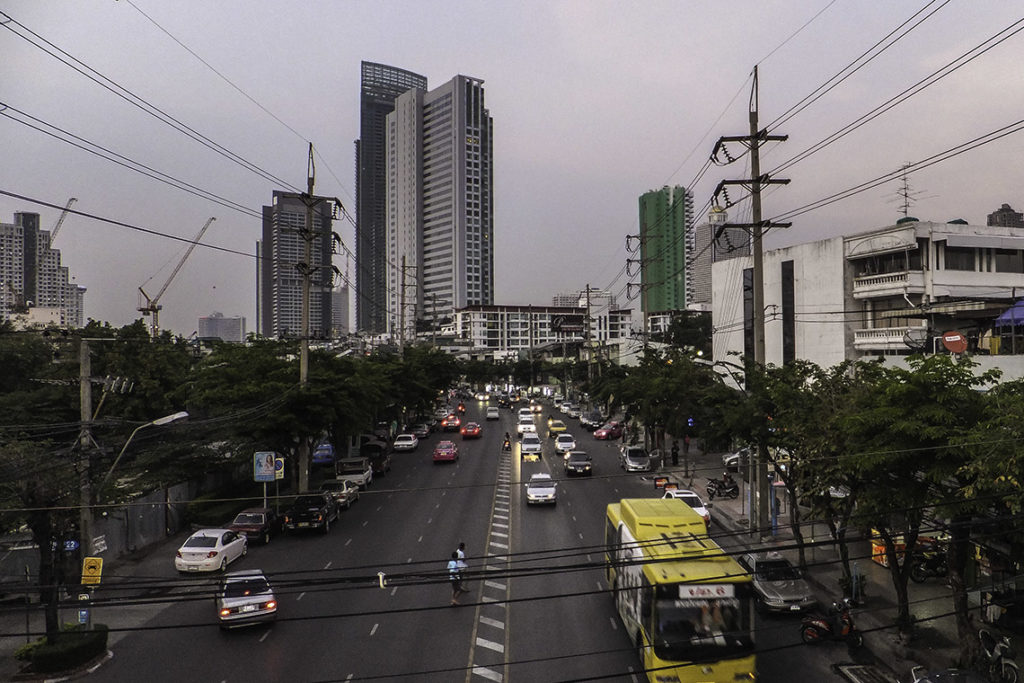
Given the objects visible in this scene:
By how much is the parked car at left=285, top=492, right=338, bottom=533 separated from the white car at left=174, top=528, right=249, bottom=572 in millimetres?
3975

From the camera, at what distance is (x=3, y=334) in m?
55.0

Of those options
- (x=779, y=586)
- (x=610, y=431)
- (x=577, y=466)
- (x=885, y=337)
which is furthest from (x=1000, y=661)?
(x=610, y=431)

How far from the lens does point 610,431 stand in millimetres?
65375

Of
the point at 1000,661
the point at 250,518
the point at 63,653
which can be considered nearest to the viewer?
the point at 1000,661

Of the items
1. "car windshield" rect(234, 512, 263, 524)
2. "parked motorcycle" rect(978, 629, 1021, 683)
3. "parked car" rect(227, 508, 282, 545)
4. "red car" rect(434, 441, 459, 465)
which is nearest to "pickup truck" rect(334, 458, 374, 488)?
"red car" rect(434, 441, 459, 465)

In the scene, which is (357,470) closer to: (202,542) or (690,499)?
(202,542)

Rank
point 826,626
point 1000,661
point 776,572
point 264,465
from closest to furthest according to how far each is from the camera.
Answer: point 1000,661 → point 826,626 → point 776,572 → point 264,465

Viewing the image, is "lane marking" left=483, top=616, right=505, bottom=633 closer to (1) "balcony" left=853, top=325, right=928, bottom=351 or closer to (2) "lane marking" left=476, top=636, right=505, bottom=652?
(2) "lane marking" left=476, top=636, right=505, bottom=652

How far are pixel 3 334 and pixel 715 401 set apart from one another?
5603cm

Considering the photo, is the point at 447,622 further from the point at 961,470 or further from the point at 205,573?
the point at 961,470

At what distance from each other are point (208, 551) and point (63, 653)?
791cm

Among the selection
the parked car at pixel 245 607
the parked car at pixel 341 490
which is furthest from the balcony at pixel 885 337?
the parked car at pixel 245 607

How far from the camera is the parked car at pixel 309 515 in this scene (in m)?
30.6

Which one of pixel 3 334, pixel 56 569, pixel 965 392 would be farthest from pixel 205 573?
pixel 3 334
